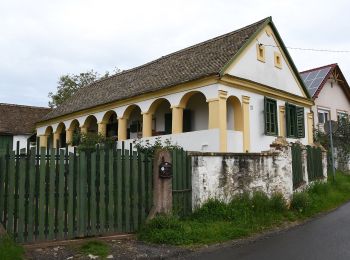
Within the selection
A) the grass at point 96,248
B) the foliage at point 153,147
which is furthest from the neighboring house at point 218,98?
the grass at point 96,248

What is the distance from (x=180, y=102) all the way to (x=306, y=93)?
8.00 m

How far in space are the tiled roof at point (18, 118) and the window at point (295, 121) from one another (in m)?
18.4

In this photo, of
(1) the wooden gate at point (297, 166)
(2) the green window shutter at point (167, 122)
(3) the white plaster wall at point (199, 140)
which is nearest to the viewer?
(1) the wooden gate at point (297, 166)

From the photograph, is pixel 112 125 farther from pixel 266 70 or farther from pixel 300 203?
pixel 300 203

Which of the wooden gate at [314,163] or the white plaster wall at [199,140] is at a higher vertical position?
the white plaster wall at [199,140]

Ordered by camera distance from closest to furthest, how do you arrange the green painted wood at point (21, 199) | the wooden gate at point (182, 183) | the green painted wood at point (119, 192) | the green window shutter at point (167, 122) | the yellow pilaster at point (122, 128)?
the green painted wood at point (21, 199) → the green painted wood at point (119, 192) → the wooden gate at point (182, 183) → the green window shutter at point (167, 122) → the yellow pilaster at point (122, 128)

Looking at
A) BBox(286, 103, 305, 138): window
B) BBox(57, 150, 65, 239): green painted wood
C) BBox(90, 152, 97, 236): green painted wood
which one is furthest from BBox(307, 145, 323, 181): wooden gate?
BBox(57, 150, 65, 239): green painted wood

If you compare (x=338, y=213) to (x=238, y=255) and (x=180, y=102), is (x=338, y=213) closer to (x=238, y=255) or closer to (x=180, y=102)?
(x=238, y=255)

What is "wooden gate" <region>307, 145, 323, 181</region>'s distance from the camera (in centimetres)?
1474

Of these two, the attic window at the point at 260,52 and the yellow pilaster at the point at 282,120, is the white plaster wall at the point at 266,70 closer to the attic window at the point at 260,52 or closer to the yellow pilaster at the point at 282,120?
the attic window at the point at 260,52

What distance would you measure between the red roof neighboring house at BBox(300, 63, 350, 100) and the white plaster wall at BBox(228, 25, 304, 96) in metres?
4.97

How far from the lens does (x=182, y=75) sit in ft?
53.3

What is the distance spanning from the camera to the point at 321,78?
25.2m

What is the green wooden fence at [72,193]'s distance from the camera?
6887 mm
